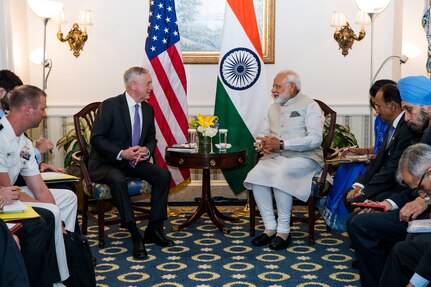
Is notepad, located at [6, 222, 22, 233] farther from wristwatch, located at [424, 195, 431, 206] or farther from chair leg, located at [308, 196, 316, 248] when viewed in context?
chair leg, located at [308, 196, 316, 248]

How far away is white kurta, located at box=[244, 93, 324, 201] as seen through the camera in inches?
199

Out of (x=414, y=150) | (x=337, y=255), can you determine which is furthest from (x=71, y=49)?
(x=414, y=150)

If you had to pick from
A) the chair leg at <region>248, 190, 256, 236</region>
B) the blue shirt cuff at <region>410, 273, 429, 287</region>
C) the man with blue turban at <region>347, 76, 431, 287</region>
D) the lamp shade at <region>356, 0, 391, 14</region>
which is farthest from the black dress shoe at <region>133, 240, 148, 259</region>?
the lamp shade at <region>356, 0, 391, 14</region>

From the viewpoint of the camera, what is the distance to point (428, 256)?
2920 mm

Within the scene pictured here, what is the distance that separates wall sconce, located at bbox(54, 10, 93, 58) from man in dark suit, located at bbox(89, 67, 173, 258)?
4.13ft

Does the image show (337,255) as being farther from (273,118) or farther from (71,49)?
(71,49)

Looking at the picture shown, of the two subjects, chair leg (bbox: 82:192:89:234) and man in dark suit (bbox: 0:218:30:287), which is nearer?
man in dark suit (bbox: 0:218:30:287)

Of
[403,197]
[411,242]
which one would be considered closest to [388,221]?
[403,197]

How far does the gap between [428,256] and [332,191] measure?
2148 millimetres

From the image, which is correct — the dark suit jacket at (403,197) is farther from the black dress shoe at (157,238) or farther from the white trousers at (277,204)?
the black dress shoe at (157,238)

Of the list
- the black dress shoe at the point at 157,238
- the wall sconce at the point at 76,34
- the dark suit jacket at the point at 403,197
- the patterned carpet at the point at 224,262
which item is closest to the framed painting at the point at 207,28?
the wall sconce at the point at 76,34

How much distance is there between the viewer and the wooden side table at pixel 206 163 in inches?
203

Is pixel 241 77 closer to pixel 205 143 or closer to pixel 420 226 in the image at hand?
pixel 205 143

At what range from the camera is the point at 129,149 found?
16.7 ft
